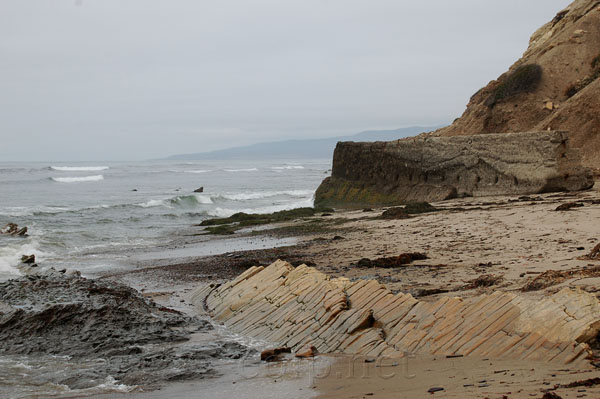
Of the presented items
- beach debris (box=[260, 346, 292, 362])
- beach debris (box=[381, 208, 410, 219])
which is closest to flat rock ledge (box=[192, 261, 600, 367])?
beach debris (box=[260, 346, 292, 362])

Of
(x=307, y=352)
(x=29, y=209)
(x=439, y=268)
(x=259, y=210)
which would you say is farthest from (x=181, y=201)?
(x=307, y=352)

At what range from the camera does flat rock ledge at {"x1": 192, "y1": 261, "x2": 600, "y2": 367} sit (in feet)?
18.4

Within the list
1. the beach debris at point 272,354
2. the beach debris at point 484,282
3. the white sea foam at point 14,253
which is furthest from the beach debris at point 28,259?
the beach debris at point 484,282

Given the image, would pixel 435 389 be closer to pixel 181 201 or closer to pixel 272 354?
pixel 272 354

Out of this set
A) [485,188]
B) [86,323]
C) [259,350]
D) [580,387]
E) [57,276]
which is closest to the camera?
[580,387]

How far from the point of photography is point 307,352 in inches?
275

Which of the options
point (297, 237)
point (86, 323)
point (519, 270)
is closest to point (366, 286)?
point (519, 270)

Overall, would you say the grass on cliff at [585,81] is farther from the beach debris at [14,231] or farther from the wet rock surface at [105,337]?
the wet rock surface at [105,337]

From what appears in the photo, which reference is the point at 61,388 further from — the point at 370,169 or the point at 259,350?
the point at 370,169

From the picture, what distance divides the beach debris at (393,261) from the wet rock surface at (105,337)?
351 centimetres

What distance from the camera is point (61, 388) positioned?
21.2ft

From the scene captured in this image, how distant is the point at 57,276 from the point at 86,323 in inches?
130

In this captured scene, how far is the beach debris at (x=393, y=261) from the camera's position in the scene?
11.1 meters

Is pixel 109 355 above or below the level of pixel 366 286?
below
